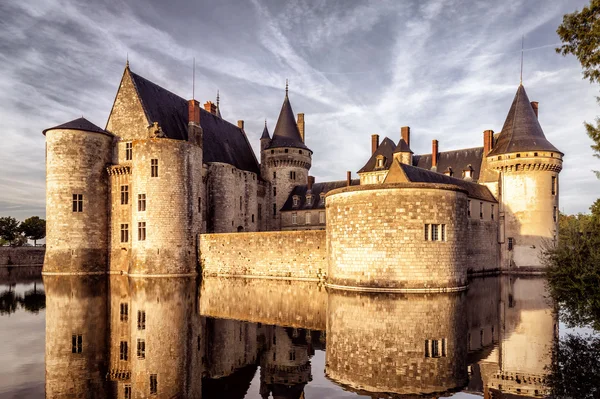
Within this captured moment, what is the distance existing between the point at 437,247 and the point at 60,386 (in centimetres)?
1550

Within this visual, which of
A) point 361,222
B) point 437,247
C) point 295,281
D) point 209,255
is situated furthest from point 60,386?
point 209,255

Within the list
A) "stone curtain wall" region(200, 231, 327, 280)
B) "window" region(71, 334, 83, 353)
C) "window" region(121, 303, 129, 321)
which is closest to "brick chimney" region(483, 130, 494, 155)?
"stone curtain wall" region(200, 231, 327, 280)

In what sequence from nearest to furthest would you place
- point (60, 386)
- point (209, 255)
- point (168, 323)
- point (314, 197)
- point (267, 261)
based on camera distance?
point (60, 386)
point (168, 323)
point (267, 261)
point (209, 255)
point (314, 197)

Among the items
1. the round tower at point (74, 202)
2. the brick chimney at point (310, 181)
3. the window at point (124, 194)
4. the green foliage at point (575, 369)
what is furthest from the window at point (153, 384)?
the brick chimney at point (310, 181)

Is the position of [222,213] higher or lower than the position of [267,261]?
higher

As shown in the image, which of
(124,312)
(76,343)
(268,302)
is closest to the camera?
(76,343)

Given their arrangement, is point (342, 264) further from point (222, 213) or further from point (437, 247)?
point (222, 213)

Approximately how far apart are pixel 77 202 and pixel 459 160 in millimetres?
30191

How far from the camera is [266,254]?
86.6ft

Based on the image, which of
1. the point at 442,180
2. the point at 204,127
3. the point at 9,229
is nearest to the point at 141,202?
the point at 204,127

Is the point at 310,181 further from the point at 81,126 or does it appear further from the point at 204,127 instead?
the point at 81,126

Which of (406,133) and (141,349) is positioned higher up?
(406,133)

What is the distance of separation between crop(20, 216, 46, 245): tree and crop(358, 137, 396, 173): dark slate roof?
42.1 metres

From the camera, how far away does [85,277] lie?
27469 mm
